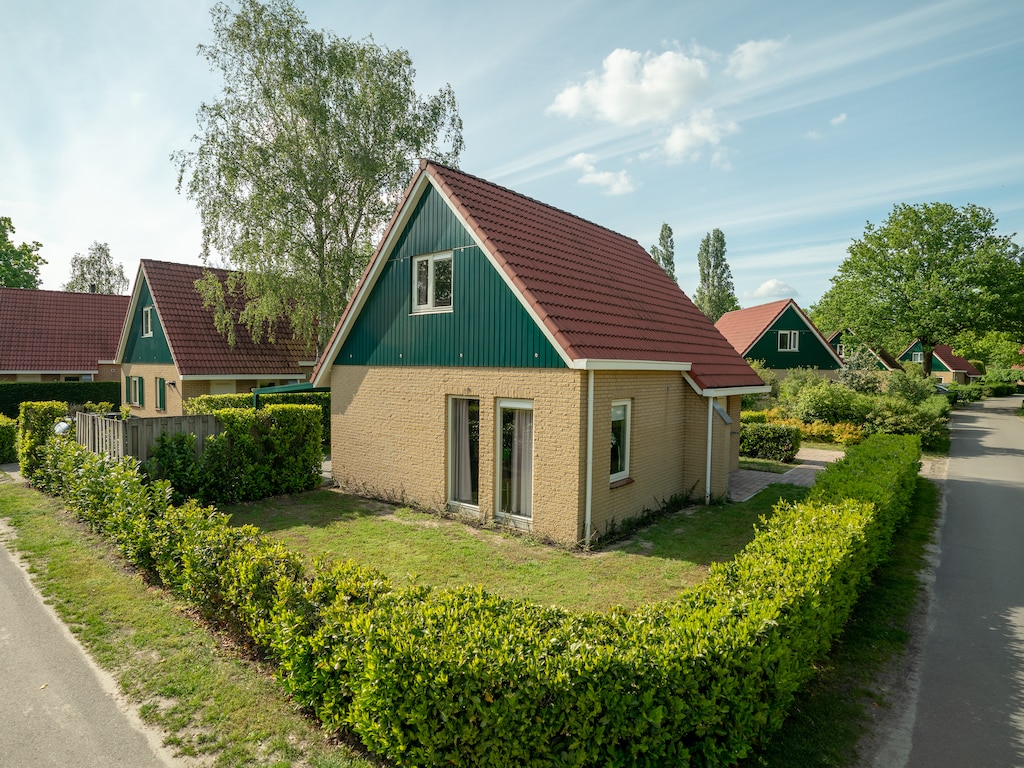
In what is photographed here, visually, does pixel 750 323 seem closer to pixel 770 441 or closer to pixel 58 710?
pixel 770 441

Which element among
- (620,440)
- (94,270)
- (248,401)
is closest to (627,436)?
(620,440)

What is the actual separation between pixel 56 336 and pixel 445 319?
28544 millimetres

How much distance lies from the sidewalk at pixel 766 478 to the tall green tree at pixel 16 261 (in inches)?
2170

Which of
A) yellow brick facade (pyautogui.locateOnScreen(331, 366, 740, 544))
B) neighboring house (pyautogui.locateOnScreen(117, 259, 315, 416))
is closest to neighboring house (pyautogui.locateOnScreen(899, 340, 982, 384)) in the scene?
yellow brick facade (pyautogui.locateOnScreen(331, 366, 740, 544))

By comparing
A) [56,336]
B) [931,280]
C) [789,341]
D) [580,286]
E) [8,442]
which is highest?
[931,280]

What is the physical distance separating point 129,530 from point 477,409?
244 inches

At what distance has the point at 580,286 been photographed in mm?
12031

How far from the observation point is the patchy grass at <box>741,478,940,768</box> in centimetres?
488

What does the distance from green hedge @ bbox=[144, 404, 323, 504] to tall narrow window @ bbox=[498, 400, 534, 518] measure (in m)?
5.68

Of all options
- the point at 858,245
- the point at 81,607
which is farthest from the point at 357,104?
the point at 858,245

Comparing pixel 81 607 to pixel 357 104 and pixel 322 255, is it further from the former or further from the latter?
pixel 357 104

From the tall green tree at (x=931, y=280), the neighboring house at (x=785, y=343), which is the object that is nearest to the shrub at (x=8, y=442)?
the neighboring house at (x=785, y=343)

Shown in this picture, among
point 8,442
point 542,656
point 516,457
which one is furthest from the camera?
point 8,442

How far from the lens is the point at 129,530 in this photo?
8484 millimetres
